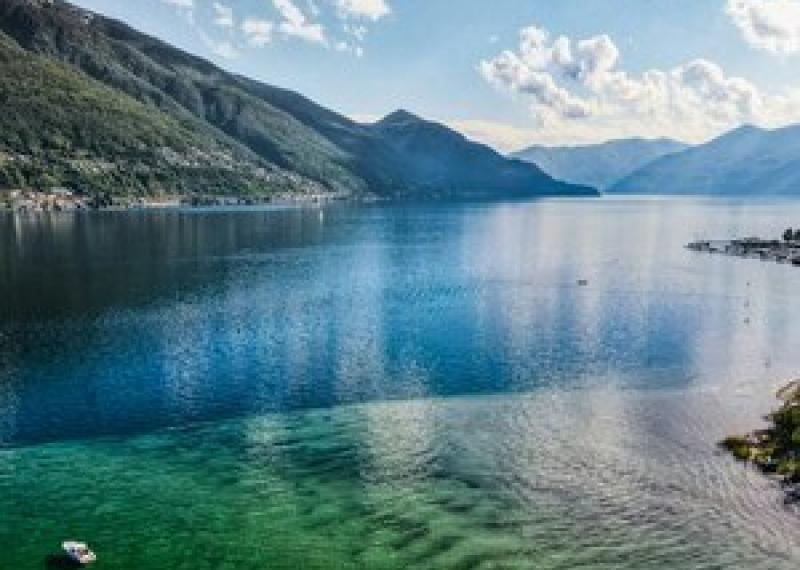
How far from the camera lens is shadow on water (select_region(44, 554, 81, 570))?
149 ft

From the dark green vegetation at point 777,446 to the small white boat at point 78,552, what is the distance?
155ft

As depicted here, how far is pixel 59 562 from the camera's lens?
4591 centimetres

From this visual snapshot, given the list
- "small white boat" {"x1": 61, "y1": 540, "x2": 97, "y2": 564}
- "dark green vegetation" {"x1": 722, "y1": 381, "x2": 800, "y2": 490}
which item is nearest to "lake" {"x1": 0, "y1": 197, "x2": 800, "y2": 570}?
"small white boat" {"x1": 61, "y1": 540, "x2": 97, "y2": 564}

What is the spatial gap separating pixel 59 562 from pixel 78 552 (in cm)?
174

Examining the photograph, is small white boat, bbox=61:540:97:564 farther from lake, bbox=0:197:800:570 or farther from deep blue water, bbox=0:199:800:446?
deep blue water, bbox=0:199:800:446

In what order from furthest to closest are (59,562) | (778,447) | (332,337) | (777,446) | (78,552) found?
(332,337) → (777,446) → (778,447) → (59,562) → (78,552)

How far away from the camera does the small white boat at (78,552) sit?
45125 millimetres

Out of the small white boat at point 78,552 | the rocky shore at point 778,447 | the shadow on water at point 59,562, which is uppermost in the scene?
the rocky shore at point 778,447

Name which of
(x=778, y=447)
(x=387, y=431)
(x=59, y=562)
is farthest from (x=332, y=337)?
(x=59, y=562)

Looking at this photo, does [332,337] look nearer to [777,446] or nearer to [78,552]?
[777,446]

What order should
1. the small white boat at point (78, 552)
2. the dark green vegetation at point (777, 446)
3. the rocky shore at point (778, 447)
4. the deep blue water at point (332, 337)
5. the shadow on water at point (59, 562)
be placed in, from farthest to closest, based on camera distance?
the deep blue water at point (332, 337) < the dark green vegetation at point (777, 446) < the rocky shore at point (778, 447) < the shadow on water at point (59, 562) < the small white boat at point (78, 552)

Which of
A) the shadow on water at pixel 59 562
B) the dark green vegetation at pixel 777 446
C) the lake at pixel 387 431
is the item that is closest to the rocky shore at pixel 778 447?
the dark green vegetation at pixel 777 446

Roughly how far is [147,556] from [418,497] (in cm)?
1808

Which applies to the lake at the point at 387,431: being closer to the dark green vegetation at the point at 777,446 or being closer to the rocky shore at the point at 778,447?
the rocky shore at the point at 778,447
